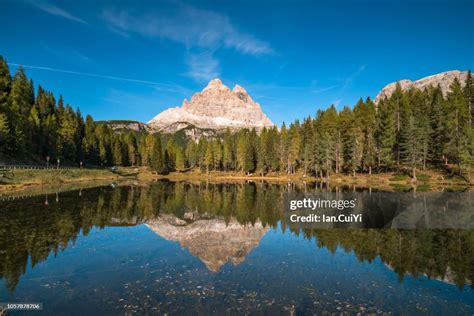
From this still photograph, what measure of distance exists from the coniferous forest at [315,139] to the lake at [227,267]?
173ft

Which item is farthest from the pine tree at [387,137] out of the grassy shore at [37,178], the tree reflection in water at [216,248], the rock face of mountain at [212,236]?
the grassy shore at [37,178]

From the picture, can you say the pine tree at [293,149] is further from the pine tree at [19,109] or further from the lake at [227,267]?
the pine tree at [19,109]

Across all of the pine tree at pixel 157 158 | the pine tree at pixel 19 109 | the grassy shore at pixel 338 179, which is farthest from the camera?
the pine tree at pixel 157 158

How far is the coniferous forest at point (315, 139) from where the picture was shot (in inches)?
2906

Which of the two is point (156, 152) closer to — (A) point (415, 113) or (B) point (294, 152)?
(B) point (294, 152)

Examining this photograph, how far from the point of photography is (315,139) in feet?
315

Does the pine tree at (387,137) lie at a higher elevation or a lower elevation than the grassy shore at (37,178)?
higher

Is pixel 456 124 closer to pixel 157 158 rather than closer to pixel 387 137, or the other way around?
pixel 387 137

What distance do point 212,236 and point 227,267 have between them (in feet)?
28.0

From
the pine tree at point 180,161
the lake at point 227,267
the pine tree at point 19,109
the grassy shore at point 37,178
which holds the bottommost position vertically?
the lake at point 227,267

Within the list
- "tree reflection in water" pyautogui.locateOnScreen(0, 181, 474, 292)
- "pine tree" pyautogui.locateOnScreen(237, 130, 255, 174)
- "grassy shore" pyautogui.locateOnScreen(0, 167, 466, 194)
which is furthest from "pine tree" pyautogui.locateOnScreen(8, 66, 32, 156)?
"pine tree" pyautogui.locateOnScreen(237, 130, 255, 174)

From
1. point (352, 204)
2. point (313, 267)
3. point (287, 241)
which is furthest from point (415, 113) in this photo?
point (313, 267)

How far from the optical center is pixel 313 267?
743 inches

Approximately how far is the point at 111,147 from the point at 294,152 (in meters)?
88.9
